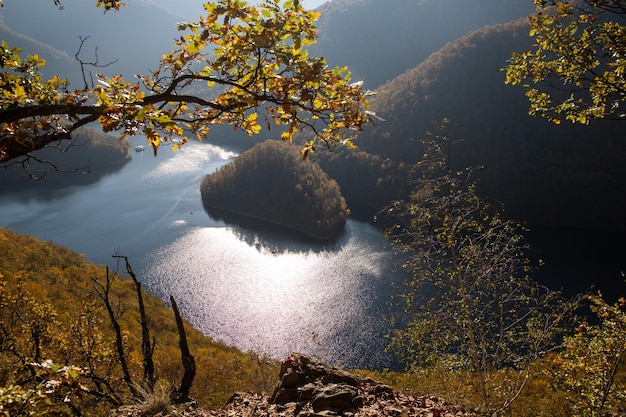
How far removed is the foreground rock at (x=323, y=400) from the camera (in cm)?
661

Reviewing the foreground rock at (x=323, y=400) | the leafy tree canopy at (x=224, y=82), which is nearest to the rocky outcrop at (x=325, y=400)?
the foreground rock at (x=323, y=400)

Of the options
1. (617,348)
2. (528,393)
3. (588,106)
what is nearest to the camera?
(588,106)

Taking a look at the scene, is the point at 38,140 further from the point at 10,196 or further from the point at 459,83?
the point at 459,83

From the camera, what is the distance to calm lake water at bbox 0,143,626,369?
132 feet

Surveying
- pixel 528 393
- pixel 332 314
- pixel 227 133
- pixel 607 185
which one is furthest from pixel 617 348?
pixel 227 133

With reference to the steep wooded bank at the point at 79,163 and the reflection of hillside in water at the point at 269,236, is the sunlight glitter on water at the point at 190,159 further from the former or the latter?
the reflection of hillside in water at the point at 269,236

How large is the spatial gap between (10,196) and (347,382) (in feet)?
297

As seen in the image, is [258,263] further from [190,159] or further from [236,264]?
[190,159]

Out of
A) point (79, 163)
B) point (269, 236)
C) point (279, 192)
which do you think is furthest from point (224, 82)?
point (79, 163)

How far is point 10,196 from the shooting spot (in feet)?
252

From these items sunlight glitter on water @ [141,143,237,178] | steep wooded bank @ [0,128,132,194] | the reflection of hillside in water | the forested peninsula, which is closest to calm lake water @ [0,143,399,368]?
the reflection of hillside in water

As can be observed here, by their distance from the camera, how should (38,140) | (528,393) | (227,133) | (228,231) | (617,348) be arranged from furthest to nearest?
(227,133), (228,231), (528,393), (617,348), (38,140)

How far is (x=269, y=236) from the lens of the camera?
66500 millimetres

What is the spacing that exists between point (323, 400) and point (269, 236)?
60309mm
